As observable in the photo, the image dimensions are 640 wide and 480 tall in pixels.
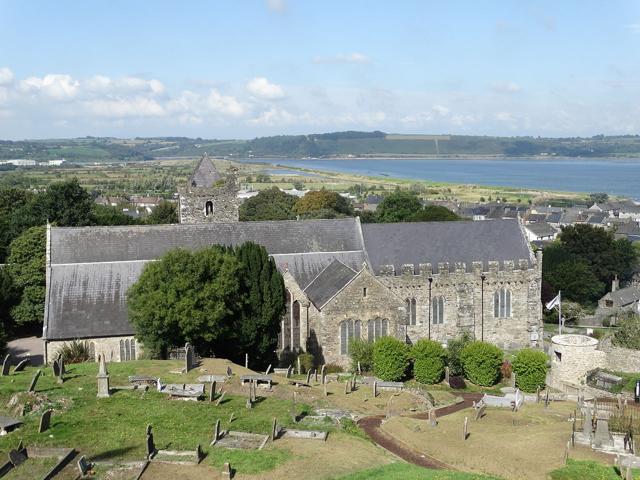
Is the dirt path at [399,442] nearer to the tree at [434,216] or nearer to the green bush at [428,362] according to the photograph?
the green bush at [428,362]

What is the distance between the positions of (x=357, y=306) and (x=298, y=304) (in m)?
3.82

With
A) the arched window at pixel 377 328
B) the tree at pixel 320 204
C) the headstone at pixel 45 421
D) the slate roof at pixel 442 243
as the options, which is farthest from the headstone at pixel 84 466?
the tree at pixel 320 204

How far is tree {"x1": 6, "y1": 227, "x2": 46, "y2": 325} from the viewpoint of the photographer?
5206 cm

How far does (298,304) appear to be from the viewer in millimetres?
46250

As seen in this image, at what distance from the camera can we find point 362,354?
4391 cm

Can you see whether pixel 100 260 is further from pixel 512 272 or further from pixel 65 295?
pixel 512 272

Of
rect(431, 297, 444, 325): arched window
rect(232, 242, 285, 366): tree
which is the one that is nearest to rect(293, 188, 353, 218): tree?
rect(431, 297, 444, 325): arched window

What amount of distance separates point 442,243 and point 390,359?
13774 millimetres

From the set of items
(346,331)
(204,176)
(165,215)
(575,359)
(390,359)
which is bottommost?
(575,359)

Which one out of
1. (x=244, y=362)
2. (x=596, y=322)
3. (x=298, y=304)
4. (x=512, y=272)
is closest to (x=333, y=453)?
(x=244, y=362)

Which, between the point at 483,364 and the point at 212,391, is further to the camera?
the point at 483,364

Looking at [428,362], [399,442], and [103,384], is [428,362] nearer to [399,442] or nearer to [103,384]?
[399,442]

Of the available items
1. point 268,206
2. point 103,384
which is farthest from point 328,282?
point 268,206

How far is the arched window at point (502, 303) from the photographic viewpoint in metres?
52.3
